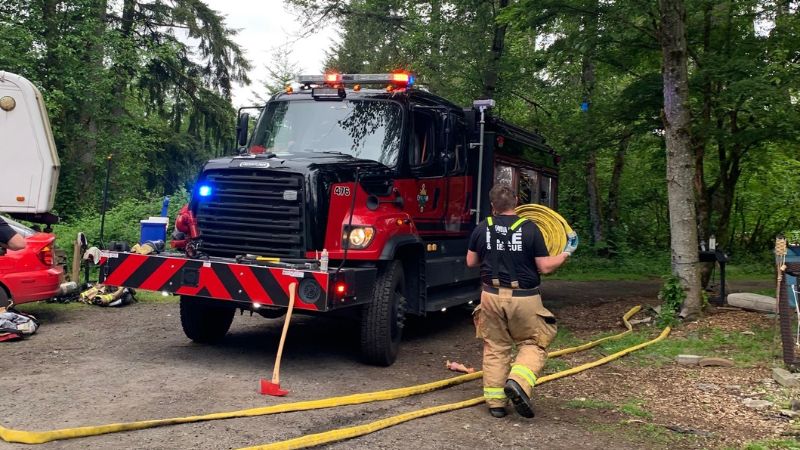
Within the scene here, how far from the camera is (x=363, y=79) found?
7996mm

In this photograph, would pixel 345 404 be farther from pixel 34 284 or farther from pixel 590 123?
pixel 590 123

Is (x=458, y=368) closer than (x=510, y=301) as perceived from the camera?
No

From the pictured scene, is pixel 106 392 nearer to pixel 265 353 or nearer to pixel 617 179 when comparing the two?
pixel 265 353

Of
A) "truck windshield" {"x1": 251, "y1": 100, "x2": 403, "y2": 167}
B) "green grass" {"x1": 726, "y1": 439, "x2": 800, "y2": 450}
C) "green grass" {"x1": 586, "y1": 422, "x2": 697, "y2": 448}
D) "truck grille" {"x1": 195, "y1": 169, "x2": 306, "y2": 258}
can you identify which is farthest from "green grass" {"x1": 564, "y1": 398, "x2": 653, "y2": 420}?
"truck windshield" {"x1": 251, "y1": 100, "x2": 403, "y2": 167}

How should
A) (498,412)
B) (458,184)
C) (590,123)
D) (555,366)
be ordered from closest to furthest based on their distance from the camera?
(498,412) → (555,366) → (458,184) → (590,123)

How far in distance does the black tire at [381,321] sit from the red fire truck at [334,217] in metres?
0.01

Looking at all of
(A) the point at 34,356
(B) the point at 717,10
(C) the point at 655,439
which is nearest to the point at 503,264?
(C) the point at 655,439

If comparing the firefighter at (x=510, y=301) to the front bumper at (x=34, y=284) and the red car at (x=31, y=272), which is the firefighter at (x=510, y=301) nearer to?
the red car at (x=31, y=272)

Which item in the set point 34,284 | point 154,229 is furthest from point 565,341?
point 34,284

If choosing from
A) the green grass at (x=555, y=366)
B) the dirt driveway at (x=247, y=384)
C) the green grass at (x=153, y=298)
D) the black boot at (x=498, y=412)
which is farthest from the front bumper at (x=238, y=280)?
the green grass at (x=153, y=298)

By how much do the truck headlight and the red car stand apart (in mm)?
4075

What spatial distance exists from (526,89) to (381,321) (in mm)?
12494

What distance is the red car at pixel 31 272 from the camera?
27.0ft

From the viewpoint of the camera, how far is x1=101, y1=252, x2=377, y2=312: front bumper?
6035 millimetres
